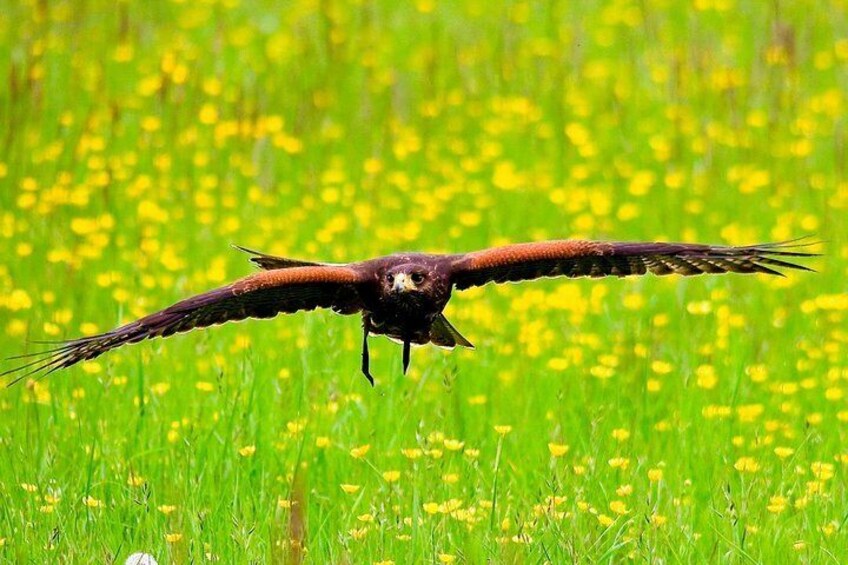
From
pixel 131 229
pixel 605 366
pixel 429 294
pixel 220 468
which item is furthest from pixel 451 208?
pixel 220 468

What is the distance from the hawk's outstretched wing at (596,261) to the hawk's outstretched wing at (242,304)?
1.51ft

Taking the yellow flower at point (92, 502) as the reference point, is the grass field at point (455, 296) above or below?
above

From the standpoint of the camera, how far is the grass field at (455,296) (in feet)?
19.2

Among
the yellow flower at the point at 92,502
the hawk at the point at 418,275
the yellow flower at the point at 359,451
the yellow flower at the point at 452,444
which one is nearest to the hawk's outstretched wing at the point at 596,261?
the hawk at the point at 418,275

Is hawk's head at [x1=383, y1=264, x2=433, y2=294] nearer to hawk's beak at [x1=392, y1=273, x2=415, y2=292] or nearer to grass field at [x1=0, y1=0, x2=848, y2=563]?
hawk's beak at [x1=392, y1=273, x2=415, y2=292]

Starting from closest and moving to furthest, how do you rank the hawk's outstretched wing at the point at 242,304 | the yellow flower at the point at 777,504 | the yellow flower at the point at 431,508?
the yellow flower at the point at 431,508 < the yellow flower at the point at 777,504 < the hawk's outstretched wing at the point at 242,304

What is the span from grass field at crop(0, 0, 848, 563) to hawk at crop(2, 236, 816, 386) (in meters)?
0.34

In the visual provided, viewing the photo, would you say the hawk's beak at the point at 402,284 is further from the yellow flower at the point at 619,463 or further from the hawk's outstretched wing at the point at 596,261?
the yellow flower at the point at 619,463

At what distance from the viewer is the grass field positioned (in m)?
5.85

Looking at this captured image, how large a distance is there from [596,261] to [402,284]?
745 millimetres

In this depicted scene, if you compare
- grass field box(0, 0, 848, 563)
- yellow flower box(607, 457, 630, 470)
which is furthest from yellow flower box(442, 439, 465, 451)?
yellow flower box(607, 457, 630, 470)

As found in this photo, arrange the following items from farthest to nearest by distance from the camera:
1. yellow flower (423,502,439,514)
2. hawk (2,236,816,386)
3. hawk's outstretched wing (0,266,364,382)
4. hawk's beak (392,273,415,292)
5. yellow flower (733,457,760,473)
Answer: hawk's beak (392,273,415,292) → hawk (2,236,816,386) → yellow flower (733,457,760,473) → hawk's outstretched wing (0,266,364,382) → yellow flower (423,502,439,514)

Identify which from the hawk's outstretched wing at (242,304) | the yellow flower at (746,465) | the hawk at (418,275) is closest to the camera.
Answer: the hawk's outstretched wing at (242,304)

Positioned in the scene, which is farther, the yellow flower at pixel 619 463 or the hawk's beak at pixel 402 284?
the hawk's beak at pixel 402 284
